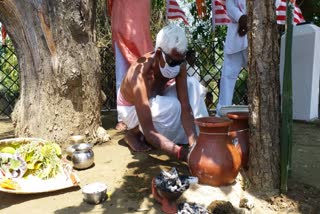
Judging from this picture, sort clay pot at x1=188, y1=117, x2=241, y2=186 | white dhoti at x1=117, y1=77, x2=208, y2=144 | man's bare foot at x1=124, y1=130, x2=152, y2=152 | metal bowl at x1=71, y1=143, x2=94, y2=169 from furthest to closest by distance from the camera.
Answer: man's bare foot at x1=124, y1=130, x2=152, y2=152 < white dhoti at x1=117, y1=77, x2=208, y2=144 < metal bowl at x1=71, y1=143, x2=94, y2=169 < clay pot at x1=188, y1=117, x2=241, y2=186

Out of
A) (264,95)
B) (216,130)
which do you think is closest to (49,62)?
(216,130)

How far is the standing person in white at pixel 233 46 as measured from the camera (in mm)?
4551

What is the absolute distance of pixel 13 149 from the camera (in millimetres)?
3240

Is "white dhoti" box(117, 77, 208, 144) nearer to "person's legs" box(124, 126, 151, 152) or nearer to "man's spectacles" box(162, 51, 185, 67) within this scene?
"person's legs" box(124, 126, 151, 152)

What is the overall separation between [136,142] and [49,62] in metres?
1.25

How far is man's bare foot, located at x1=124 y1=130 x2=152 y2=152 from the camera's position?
13.0 feet

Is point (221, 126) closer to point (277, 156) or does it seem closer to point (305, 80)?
point (277, 156)

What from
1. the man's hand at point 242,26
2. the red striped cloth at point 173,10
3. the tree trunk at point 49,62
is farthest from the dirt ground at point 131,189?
the red striped cloth at point 173,10

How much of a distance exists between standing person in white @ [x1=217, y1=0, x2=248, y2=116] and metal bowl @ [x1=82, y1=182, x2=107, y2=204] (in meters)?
2.02

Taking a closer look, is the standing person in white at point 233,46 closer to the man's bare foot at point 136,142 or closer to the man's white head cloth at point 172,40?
the man's bare foot at point 136,142

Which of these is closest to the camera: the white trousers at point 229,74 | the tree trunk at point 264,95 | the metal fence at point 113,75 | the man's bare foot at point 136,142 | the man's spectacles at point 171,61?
the tree trunk at point 264,95

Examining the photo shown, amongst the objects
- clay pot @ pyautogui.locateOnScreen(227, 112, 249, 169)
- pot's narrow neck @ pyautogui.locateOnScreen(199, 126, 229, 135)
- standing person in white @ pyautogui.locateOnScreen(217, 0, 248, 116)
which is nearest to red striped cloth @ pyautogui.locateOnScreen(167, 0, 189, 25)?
standing person in white @ pyautogui.locateOnScreen(217, 0, 248, 116)

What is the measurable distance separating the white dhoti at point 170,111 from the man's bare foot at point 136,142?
10cm

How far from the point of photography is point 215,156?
283cm
